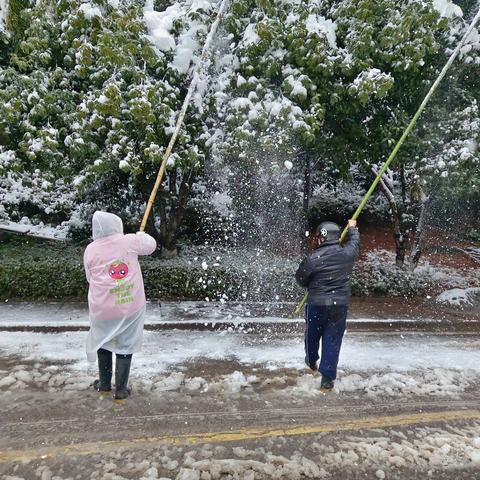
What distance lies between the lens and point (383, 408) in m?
4.32

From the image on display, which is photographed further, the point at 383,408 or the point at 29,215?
the point at 29,215

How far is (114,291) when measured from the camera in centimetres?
403

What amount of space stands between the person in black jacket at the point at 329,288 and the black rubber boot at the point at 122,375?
73.3 inches

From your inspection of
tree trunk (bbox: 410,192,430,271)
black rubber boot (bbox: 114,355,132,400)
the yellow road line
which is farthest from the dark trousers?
tree trunk (bbox: 410,192,430,271)

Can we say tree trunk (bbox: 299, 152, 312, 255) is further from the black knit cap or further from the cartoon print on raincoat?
the cartoon print on raincoat

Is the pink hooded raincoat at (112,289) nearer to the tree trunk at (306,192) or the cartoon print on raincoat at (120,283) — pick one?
the cartoon print on raincoat at (120,283)

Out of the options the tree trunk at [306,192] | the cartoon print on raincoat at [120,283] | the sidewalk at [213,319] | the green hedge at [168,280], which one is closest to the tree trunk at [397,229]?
the green hedge at [168,280]

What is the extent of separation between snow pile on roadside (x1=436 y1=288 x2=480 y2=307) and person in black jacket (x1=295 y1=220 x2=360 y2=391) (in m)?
5.22

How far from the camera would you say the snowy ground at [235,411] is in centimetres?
333

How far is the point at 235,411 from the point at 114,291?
1.53 meters

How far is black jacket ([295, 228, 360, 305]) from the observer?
446cm

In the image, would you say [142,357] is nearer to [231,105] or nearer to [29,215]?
[231,105]

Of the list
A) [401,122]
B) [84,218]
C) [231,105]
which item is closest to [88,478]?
[231,105]

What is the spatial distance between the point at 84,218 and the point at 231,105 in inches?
206
